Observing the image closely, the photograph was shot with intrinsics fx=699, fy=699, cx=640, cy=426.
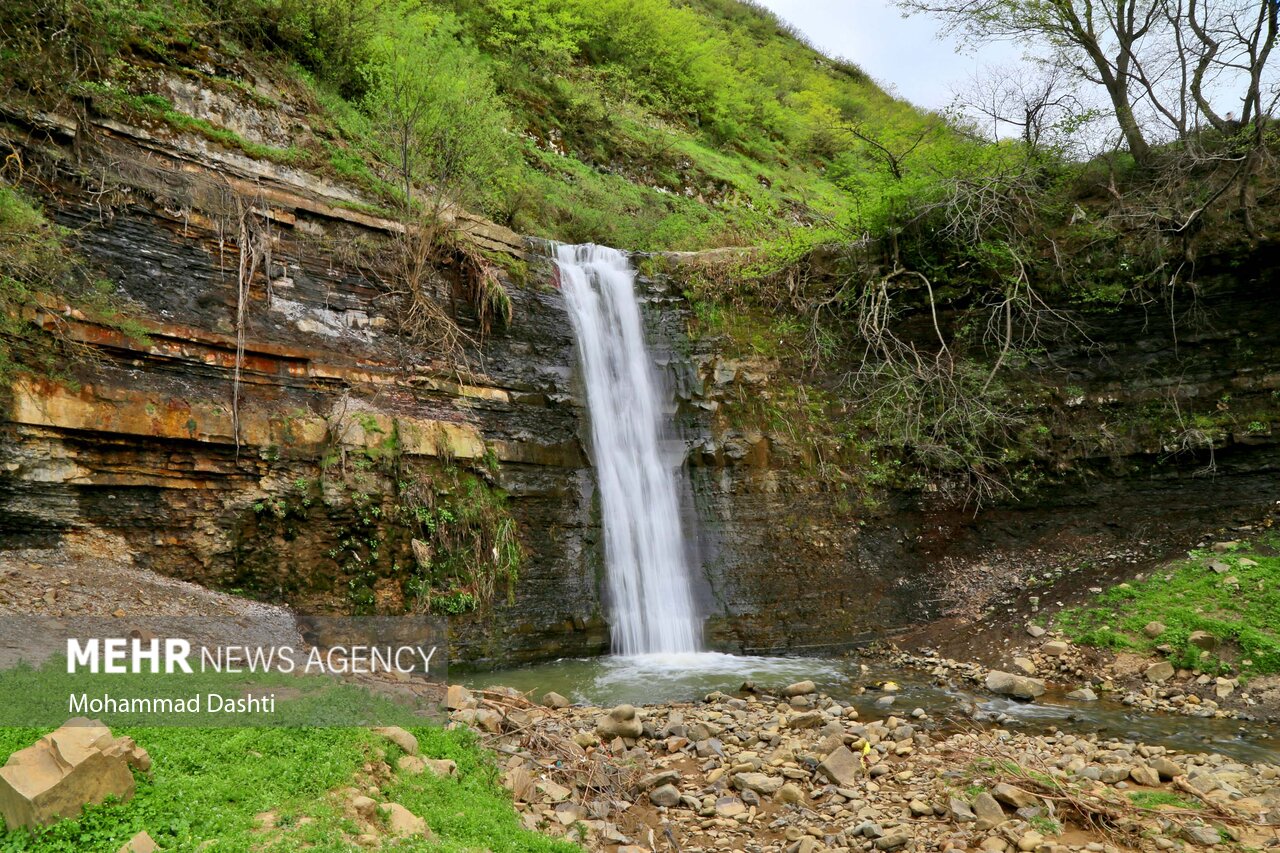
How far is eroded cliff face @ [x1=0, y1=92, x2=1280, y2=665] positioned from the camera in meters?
7.05

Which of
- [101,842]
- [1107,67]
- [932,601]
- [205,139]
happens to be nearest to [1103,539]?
[932,601]

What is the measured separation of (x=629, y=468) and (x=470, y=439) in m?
2.51

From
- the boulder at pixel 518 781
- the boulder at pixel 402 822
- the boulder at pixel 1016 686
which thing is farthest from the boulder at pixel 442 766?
the boulder at pixel 1016 686

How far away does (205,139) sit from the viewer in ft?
29.0

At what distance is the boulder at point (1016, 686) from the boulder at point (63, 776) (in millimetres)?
7634

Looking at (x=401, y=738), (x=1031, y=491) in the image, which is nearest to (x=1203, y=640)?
(x=1031, y=491)

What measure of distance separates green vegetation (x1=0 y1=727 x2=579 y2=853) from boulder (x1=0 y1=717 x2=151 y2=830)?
0.22ft

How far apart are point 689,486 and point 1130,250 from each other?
25.0 feet

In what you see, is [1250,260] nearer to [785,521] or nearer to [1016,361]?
[1016,361]

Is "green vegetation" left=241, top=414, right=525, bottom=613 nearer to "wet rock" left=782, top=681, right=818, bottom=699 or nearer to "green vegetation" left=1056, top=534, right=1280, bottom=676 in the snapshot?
"wet rock" left=782, top=681, right=818, bottom=699

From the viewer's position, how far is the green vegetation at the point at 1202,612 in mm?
7348

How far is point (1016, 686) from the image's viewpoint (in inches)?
293

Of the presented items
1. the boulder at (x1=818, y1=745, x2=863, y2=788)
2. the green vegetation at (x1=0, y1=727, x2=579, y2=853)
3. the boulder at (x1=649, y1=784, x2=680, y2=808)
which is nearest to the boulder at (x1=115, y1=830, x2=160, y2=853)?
the green vegetation at (x1=0, y1=727, x2=579, y2=853)

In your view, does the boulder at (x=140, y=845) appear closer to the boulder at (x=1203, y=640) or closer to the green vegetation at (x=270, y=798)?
the green vegetation at (x=270, y=798)
